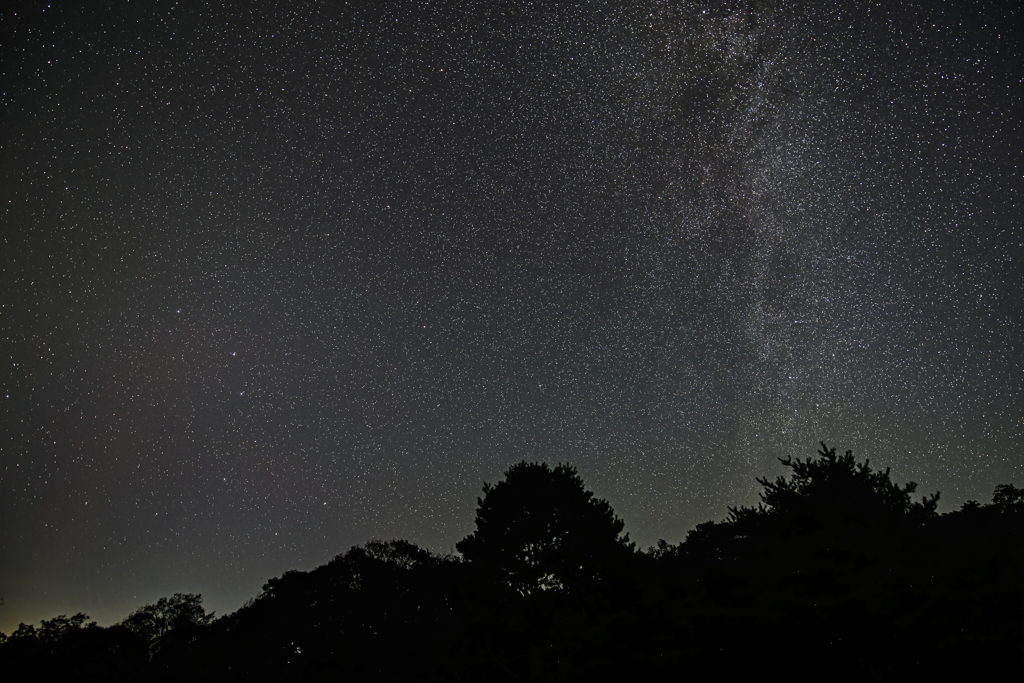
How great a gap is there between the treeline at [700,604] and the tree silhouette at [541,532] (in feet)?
0.23

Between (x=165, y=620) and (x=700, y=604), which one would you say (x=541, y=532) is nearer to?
(x=700, y=604)

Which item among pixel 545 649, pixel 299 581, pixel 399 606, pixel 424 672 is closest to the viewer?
pixel 545 649

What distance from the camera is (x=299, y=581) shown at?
53906 mm

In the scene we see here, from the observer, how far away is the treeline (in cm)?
1544

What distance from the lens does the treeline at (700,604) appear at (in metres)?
15.4

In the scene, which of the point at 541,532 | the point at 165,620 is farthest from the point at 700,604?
the point at 165,620

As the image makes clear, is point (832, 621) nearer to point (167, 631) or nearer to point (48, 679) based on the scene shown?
point (48, 679)

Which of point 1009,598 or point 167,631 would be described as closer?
point 1009,598

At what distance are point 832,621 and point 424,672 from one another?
33078 mm

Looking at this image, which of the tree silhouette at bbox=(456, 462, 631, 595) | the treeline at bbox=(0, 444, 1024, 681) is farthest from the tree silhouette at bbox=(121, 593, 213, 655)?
the tree silhouette at bbox=(456, 462, 631, 595)

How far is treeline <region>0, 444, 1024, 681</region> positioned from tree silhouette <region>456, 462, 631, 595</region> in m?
0.07

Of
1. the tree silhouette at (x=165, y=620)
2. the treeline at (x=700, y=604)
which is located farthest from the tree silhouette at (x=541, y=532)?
the tree silhouette at (x=165, y=620)

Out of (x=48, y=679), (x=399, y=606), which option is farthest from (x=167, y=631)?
(x=399, y=606)

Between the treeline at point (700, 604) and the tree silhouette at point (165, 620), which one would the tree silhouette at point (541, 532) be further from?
the tree silhouette at point (165, 620)
